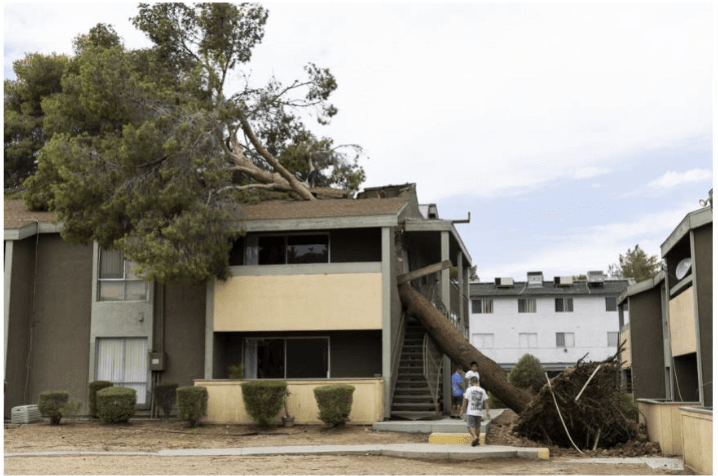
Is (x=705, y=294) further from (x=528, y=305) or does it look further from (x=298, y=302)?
(x=528, y=305)

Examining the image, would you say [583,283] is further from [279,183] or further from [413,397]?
[413,397]

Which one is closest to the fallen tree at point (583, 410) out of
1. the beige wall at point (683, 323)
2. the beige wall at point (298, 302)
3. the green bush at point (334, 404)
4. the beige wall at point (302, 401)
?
the beige wall at point (683, 323)

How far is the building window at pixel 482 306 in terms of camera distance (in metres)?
63.1

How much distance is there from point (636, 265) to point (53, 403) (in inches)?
2081

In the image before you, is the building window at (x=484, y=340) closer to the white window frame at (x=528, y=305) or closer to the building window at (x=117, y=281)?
the white window frame at (x=528, y=305)

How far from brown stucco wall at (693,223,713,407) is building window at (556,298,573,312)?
44.2 m

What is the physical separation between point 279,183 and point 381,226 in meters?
12.8

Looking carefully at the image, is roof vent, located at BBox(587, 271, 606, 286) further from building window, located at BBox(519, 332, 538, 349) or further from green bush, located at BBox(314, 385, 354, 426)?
green bush, located at BBox(314, 385, 354, 426)

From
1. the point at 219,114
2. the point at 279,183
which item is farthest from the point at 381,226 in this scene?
the point at 279,183

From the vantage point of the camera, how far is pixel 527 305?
206ft

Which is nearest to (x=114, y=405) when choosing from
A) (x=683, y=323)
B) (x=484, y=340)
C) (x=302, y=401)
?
(x=302, y=401)

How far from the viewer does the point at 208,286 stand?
24281 mm

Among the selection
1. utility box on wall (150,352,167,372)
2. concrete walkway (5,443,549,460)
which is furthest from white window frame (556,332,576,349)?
concrete walkway (5,443,549,460)

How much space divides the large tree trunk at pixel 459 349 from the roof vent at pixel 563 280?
38797 millimetres
